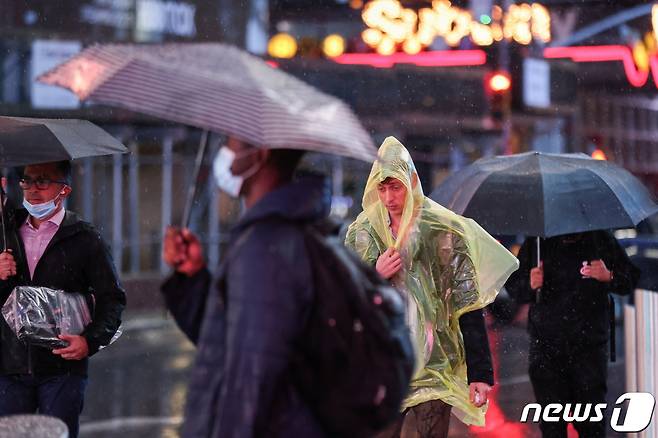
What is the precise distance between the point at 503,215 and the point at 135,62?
10.3ft

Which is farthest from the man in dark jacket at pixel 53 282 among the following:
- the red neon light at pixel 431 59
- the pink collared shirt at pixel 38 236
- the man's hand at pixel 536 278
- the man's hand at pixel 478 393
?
the red neon light at pixel 431 59

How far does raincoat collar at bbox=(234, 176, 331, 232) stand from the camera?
310 cm

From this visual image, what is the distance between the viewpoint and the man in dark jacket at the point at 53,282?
493 centimetres

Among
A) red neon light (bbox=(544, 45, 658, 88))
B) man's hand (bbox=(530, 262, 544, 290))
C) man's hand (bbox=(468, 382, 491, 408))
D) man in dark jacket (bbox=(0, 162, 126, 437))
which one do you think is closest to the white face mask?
man in dark jacket (bbox=(0, 162, 126, 437))

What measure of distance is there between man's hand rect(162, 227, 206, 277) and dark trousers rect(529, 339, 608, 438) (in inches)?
129

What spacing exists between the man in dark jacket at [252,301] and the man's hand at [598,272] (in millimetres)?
3160

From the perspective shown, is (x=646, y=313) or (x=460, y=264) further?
(x=646, y=313)

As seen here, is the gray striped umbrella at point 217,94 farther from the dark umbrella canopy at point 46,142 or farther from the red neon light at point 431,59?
the red neon light at point 431,59

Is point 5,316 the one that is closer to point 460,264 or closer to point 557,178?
point 460,264

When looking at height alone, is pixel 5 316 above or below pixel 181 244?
below

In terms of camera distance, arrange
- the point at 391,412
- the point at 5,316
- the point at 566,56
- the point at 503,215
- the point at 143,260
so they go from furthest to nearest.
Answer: the point at 143,260
the point at 566,56
the point at 503,215
the point at 5,316
the point at 391,412

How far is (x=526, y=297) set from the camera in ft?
20.4

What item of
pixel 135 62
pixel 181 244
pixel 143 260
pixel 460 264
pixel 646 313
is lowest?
pixel 143 260

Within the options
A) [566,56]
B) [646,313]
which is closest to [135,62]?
[646,313]
